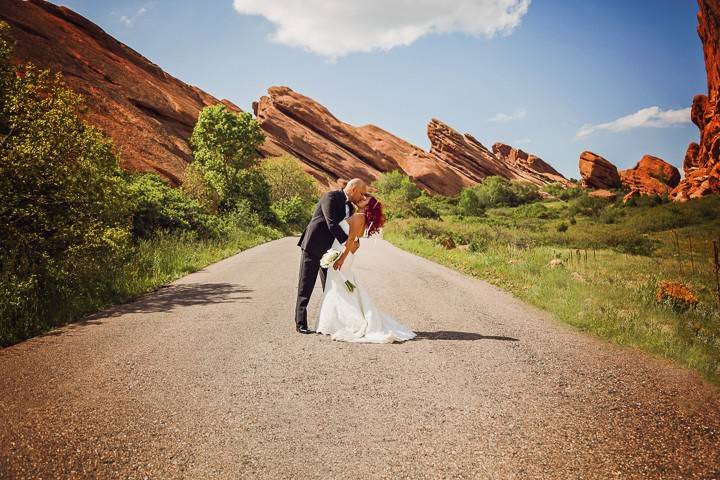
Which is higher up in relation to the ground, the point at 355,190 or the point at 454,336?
the point at 355,190

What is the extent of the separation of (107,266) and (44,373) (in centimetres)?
496

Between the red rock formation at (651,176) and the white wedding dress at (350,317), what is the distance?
358 ft

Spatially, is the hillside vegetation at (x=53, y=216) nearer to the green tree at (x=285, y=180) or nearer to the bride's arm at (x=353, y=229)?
the bride's arm at (x=353, y=229)

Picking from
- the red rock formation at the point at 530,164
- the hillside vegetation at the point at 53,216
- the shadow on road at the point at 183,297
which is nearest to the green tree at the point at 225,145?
the hillside vegetation at the point at 53,216

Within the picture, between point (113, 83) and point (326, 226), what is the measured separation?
48552 millimetres

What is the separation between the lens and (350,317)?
569cm

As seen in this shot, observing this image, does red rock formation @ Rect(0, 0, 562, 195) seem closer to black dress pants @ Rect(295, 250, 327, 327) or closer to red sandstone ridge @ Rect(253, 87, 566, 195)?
red sandstone ridge @ Rect(253, 87, 566, 195)

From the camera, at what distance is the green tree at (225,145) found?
35906 mm

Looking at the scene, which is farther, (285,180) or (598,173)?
(598,173)

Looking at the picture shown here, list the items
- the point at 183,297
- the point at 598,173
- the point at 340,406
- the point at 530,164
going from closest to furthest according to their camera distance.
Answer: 1. the point at 340,406
2. the point at 183,297
3. the point at 598,173
4. the point at 530,164

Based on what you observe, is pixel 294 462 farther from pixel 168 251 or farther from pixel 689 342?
pixel 168 251

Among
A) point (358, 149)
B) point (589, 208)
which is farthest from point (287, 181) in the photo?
point (589, 208)

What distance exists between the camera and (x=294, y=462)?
8.82 ft

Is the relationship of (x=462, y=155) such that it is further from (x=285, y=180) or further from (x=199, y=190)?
(x=199, y=190)
